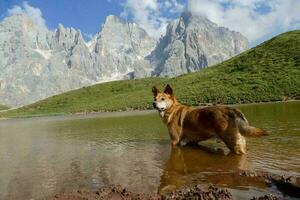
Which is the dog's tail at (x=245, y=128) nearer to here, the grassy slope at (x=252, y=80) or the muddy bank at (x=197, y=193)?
the muddy bank at (x=197, y=193)

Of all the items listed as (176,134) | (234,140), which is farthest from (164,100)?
(234,140)

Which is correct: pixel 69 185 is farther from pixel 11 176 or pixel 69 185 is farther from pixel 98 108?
pixel 98 108

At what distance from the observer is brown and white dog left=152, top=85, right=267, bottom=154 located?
14508mm

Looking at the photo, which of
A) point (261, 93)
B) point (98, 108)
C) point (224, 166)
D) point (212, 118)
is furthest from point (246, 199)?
point (98, 108)

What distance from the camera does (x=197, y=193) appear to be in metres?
8.91

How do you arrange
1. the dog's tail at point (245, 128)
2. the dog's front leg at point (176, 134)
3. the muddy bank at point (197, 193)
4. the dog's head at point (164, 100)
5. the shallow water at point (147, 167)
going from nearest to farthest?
the muddy bank at point (197, 193)
the shallow water at point (147, 167)
the dog's tail at point (245, 128)
the dog's front leg at point (176, 134)
the dog's head at point (164, 100)

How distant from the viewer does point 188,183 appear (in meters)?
10.8

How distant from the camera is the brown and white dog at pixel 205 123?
571 inches

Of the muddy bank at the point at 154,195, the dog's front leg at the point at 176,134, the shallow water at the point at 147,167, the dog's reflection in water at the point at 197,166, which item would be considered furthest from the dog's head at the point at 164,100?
the muddy bank at the point at 154,195

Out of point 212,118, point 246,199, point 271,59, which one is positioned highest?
point 271,59

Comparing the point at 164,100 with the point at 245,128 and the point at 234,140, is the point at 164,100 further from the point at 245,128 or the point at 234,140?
the point at 245,128

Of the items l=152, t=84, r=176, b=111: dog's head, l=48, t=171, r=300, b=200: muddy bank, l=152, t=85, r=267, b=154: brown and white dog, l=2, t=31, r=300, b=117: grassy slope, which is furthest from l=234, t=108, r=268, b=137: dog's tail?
l=2, t=31, r=300, b=117: grassy slope

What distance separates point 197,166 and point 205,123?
9.28ft

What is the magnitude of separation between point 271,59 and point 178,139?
106m
